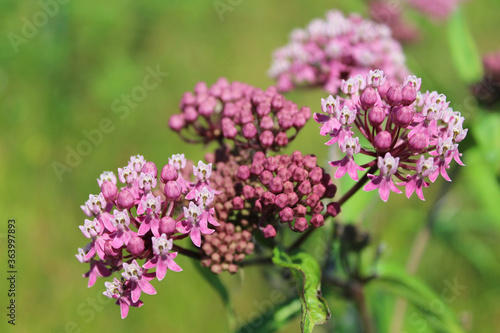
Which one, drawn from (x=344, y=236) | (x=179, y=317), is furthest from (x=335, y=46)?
(x=179, y=317)

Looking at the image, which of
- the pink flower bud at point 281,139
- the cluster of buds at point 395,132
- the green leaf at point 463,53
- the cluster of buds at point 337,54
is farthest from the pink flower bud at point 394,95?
the green leaf at point 463,53

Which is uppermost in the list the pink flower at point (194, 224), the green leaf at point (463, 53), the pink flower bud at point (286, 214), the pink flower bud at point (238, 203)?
the green leaf at point (463, 53)

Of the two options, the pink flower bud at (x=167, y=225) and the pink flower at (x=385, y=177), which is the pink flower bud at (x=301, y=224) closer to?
the pink flower at (x=385, y=177)

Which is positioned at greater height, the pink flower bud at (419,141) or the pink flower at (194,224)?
the pink flower bud at (419,141)

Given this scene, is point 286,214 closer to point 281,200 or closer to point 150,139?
point 281,200
